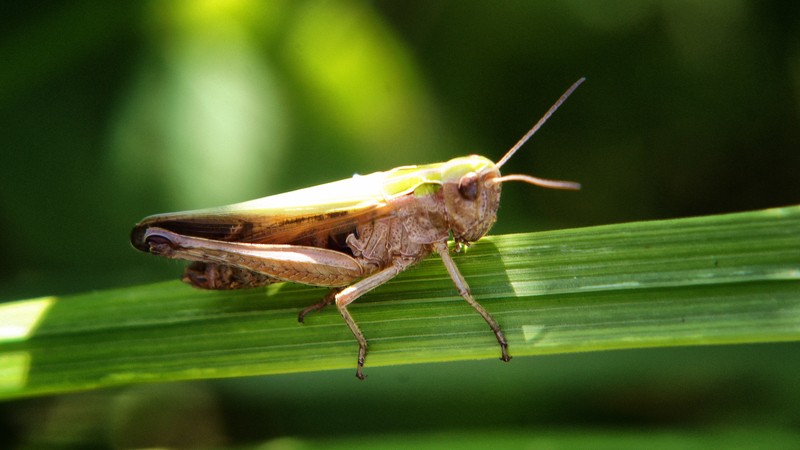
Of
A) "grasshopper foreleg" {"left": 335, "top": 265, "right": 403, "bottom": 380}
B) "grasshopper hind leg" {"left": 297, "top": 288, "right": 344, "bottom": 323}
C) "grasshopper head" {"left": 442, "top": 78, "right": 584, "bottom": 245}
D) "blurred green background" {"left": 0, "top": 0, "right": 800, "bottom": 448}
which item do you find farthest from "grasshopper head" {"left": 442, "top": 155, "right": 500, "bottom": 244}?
"blurred green background" {"left": 0, "top": 0, "right": 800, "bottom": 448}

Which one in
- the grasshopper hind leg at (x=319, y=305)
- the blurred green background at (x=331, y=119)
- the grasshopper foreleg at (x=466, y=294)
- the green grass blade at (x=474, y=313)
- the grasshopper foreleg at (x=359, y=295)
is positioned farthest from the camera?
the blurred green background at (x=331, y=119)

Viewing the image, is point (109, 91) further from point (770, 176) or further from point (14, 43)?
point (770, 176)

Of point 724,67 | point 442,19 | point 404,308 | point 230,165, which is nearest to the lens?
point 404,308

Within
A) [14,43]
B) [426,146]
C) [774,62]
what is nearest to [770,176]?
[774,62]

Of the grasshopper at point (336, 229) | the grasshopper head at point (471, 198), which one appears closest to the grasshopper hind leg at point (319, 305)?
the grasshopper at point (336, 229)

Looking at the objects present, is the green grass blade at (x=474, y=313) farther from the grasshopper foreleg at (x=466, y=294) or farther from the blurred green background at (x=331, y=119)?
the blurred green background at (x=331, y=119)

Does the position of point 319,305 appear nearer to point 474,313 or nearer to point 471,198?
point 474,313

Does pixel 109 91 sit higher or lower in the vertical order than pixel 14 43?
lower

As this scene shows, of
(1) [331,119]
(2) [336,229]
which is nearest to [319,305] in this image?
(2) [336,229]
